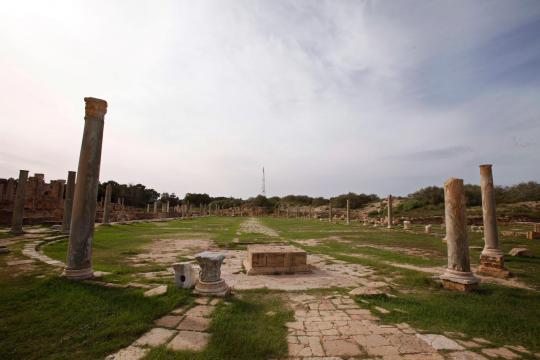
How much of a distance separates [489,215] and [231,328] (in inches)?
360

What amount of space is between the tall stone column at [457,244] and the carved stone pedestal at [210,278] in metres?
4.92

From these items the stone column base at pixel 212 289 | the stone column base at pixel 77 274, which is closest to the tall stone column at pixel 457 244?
the stone column base at pixel 212 289

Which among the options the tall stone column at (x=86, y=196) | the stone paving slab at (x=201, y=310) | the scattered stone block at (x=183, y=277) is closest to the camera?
the stone paving slab at (x=201, y=310)

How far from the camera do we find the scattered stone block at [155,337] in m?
3.34

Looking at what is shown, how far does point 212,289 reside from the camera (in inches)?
201

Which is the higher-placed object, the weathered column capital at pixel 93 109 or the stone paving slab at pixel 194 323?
the weathered column capital at pixel 93 109

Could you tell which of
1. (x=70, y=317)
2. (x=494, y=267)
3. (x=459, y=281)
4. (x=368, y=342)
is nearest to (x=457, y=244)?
(x=459, y=281)

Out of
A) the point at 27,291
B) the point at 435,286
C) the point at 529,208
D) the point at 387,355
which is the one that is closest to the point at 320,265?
the point at 435,286

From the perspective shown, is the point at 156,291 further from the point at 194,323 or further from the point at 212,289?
the point at 194,323

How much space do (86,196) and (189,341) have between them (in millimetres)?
4399

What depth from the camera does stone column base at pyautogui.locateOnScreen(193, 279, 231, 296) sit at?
16.6ft

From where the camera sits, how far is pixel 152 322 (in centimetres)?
395

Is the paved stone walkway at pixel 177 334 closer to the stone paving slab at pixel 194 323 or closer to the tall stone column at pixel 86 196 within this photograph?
the stone paving slab at pixel 194 323

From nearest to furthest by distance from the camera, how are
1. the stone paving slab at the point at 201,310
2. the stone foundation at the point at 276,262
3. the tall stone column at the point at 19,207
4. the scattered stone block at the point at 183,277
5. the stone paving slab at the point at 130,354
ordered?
the stone paving slab at the point at 130,354
the stone paving slab at the point at 201,310
the scattered stone block at the point at 183,277
the stone foundation at the point at 276,262
the tall stone column at the point at 19,207
